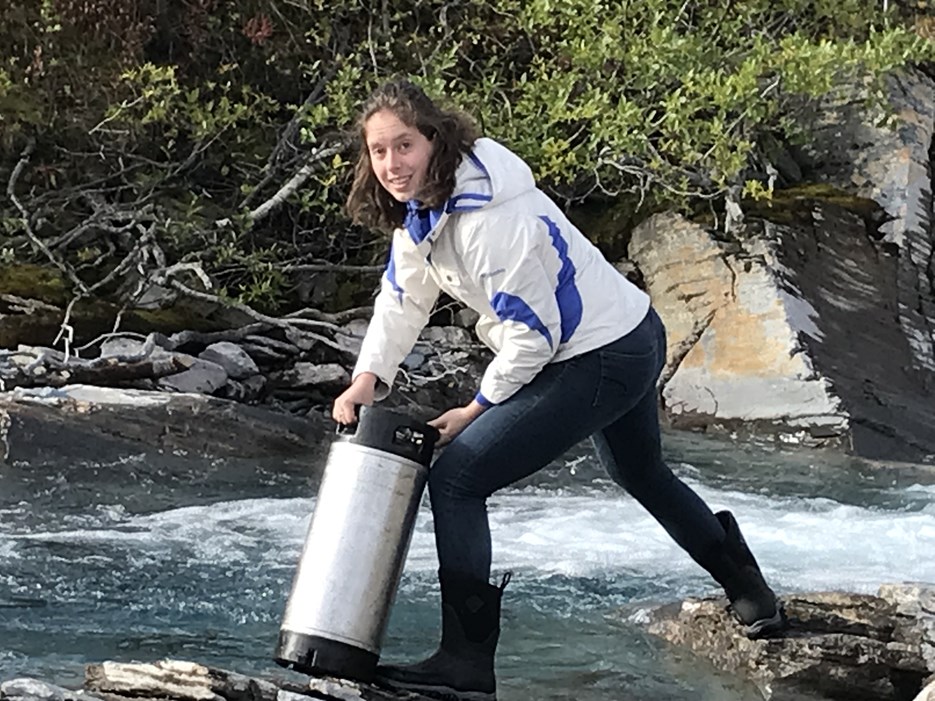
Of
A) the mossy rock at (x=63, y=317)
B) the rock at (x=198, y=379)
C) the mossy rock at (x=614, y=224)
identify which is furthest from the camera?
the mossy rock at (x=614, y=224)

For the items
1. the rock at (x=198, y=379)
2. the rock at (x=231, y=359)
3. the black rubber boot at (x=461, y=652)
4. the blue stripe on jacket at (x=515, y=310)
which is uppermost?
the blue stripe on jacket at (x=515, y=310)

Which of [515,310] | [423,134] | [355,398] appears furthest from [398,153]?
[355,398]

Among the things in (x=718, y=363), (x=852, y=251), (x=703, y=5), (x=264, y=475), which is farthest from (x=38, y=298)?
(x=852, y=251)

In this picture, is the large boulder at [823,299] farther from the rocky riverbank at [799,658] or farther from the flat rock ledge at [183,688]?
the flat rock ledge at [183,688]

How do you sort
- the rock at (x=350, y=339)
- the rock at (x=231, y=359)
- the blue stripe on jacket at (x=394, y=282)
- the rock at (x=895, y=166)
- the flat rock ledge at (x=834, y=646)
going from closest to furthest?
1. the blue stripe on jacket at (x=394, y=282)
2. the flat rock ledge at (x=834, y=646)
3. the rock at (x=231, y=359)
4. the rock at (x=350, y=339)
5. the rock at (x=895, y=166)

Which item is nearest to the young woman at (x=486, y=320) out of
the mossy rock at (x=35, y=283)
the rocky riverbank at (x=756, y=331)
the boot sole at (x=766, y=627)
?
the boot sole at (x=766, y=627)

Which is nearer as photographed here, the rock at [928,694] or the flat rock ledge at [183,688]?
the flat rock ledge at [183,688]

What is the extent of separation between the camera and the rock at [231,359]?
906cm

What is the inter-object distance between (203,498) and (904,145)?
7609 mm

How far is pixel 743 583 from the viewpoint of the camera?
410cm

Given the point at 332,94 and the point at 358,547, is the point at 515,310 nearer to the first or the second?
the point at 358,547

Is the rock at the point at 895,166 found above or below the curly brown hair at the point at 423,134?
above

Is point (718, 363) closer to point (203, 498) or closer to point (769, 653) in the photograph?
point (203, 498)

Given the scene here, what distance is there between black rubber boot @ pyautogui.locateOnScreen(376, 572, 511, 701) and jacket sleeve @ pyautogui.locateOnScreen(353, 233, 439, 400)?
0.62 metres
